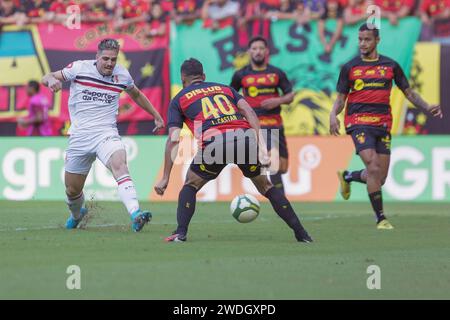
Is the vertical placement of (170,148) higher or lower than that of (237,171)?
higher

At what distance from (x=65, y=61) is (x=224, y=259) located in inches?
505

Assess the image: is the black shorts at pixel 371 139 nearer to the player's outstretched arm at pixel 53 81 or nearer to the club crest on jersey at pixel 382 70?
the club crest on jersey at pixel 382 70

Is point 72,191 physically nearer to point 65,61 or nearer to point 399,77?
point 399,77

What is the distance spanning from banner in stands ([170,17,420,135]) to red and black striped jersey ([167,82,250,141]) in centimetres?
906

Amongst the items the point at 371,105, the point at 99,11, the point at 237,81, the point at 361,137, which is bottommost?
the point at 361,137

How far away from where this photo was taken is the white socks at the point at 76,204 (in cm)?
1270

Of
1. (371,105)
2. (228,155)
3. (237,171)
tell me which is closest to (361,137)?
(371,105)

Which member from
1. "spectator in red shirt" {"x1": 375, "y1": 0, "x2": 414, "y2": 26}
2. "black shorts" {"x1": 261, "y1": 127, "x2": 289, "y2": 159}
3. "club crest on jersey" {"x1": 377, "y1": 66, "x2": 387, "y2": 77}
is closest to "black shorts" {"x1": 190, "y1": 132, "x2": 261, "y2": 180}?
"club crest on jersey" {"x1": 377, "y1": 66, "x2": 387, "y2": 77}

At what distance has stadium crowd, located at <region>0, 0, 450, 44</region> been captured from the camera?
2027 cm

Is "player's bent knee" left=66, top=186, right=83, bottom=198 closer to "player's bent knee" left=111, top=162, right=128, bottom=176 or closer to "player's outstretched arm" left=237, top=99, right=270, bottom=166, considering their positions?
"player's bent knee" left=111, top=162, right=128, bottom=176

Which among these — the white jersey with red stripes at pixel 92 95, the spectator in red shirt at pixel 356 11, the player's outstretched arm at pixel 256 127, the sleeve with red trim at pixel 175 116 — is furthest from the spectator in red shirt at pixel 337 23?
the sleeve with red trim at pixel 175 116

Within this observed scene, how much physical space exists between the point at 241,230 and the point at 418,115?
7.91 meters

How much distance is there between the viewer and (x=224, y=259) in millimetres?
9680

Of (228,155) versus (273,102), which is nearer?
(228,155)
